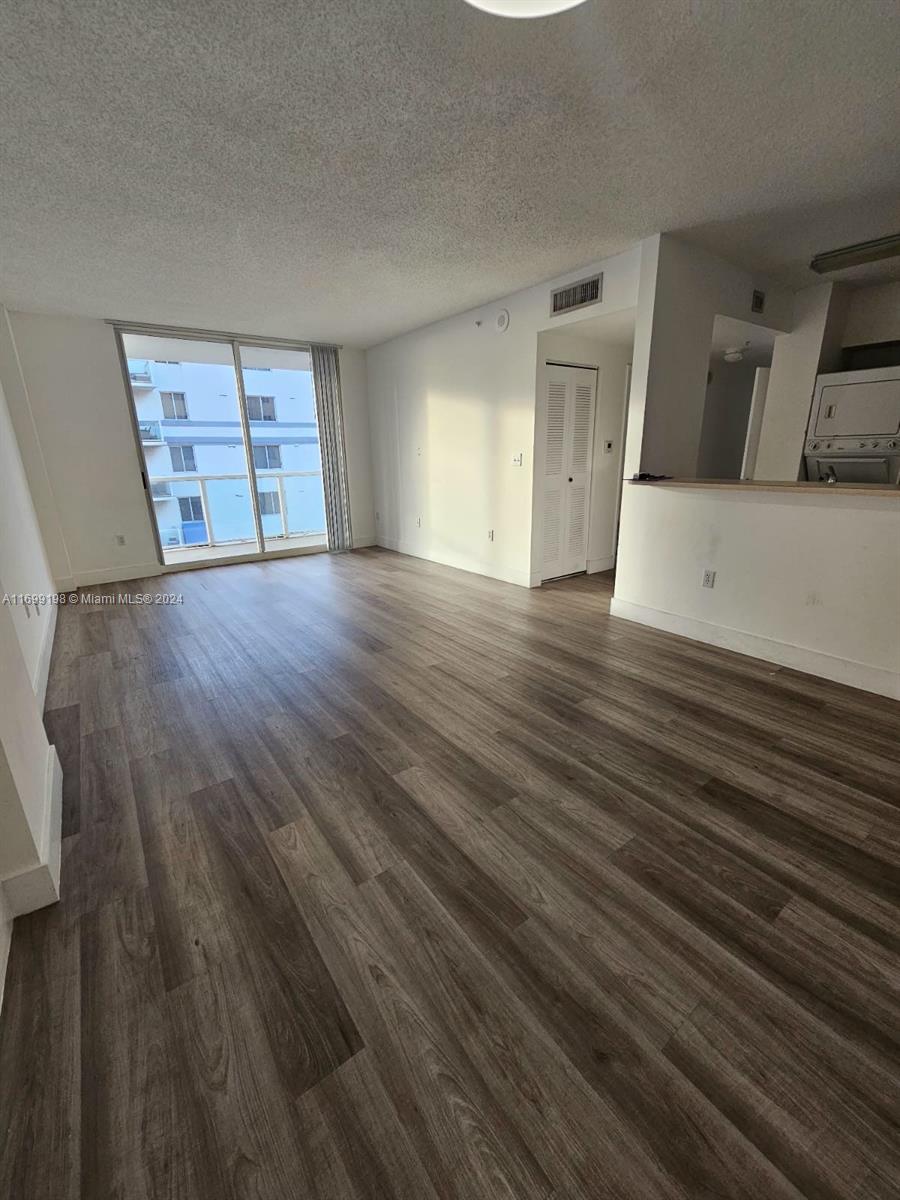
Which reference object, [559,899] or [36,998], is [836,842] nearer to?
[559,899]

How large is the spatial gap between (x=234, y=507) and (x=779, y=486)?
5991mm

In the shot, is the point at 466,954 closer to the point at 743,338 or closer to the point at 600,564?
the point at 600,564

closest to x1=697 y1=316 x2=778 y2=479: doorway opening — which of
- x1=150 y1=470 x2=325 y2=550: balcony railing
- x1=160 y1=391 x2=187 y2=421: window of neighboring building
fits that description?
x1=150 y1=470 x2=325 y2=550: balcony railing

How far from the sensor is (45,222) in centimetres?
261

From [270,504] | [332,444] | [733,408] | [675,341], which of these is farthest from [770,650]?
[270,504]

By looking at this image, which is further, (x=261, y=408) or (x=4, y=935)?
(x=261, y=408)

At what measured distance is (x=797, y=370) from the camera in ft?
13.4

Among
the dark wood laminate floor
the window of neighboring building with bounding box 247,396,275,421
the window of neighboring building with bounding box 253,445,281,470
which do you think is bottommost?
the dark wood laminate floor

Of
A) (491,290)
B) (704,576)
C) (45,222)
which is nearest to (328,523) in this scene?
(491,290)

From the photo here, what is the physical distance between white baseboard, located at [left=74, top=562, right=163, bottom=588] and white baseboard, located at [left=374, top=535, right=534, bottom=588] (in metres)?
2.85

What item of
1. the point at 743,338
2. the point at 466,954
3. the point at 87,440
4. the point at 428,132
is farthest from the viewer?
the point at 87,440

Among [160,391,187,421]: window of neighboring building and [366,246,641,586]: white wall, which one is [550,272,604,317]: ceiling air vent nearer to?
[366,246,641,586]: white wall

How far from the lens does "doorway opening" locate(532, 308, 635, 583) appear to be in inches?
163

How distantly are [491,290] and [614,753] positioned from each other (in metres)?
3.82
